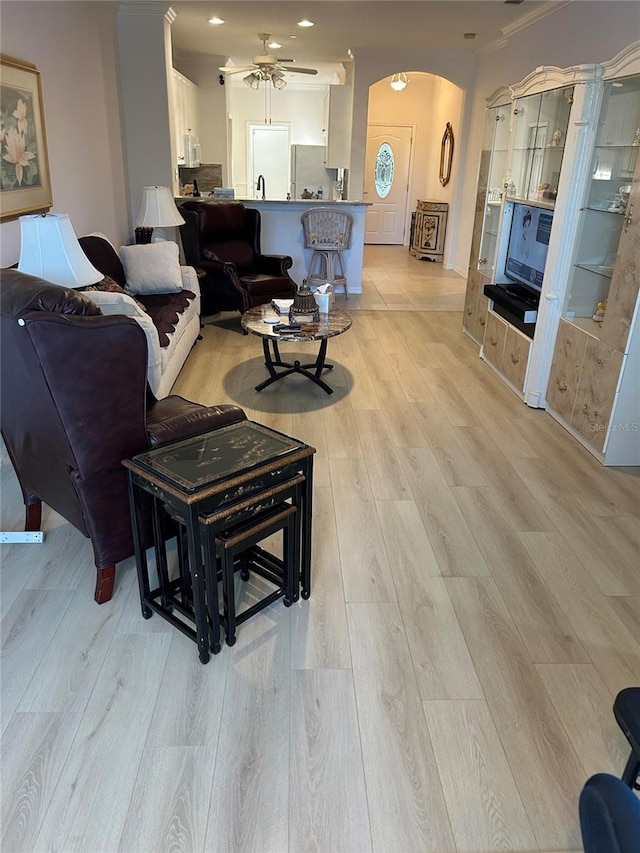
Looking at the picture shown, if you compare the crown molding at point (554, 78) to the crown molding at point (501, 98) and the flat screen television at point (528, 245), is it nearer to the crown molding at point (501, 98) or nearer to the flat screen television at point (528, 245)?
the crown molding at point (501, 98)

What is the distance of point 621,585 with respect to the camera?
238cm

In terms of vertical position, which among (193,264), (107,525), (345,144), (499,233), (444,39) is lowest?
(107,525)

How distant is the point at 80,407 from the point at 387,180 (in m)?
10.3

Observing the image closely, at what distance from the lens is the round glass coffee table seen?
3.88 m

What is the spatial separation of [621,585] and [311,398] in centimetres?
231

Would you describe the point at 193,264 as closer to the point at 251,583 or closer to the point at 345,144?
the point at 345,144

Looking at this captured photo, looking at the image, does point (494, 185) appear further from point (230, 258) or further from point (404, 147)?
point (404, 147)

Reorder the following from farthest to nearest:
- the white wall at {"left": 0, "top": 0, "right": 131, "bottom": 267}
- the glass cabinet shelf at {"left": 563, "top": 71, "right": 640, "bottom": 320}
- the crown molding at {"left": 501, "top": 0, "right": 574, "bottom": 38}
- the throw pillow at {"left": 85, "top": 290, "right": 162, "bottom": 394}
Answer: the crown molding at {"left": 501, "top": 0, "right": 574, "bottom": 38} < the white wall at {"left": 0, "top": 0, "right": 131, "bottom": 267} < the glass cabinet shelf at {"left": 563, "top": 71, "right": 640, "bottom": 320} < the throw pillow at {"left": 85, "top": 290, "right": 162, "bottom": 394}

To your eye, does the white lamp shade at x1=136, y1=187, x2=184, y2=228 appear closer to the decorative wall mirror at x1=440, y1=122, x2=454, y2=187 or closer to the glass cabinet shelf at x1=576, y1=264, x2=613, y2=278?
the glass cabinet shelf at x1=576, y1=264, x2=613, y2=278

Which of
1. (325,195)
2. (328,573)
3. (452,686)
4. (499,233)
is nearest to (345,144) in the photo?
(325,195)

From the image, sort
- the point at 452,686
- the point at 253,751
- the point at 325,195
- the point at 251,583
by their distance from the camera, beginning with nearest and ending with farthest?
the point at 253,751 → the point at 452,686 → the point at 251,583 → the point at 325,195

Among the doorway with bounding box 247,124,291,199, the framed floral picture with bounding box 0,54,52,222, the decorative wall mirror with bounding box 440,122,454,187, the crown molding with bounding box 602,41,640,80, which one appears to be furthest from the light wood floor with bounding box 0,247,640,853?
the doorway with bounding box 247,124,291,199

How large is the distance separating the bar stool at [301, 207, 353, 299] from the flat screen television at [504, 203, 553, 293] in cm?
235

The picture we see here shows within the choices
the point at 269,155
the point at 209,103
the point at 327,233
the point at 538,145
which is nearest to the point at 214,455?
the point at 538,145
